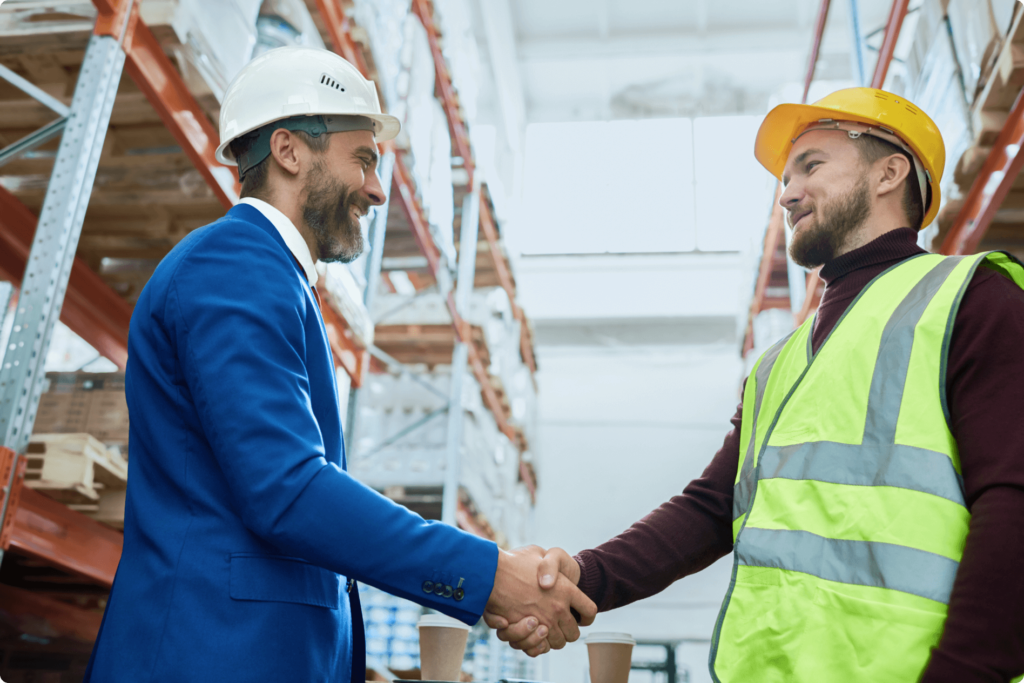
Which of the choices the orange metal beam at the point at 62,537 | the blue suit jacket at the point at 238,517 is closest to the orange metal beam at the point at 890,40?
the blue suit jacket at the point at 238,517

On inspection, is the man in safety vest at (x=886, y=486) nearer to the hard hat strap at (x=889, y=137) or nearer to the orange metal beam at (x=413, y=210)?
the hard hat strap at (x=889, y=137)

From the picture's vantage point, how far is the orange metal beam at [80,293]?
15.3 feet

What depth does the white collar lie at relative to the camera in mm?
2018

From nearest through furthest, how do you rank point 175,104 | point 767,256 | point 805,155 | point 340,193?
point 340,193 < point 805,155 < point 175,104 < point 767,256

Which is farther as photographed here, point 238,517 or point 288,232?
point 288,232

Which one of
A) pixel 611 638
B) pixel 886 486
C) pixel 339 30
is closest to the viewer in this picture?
pixel 886 486

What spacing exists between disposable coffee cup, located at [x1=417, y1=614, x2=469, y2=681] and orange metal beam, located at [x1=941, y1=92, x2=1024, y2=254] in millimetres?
3251

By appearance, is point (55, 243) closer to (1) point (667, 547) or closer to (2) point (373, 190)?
(2) point (373, 190)

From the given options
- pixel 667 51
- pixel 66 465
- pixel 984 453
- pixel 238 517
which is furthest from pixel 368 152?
pixel 667 51

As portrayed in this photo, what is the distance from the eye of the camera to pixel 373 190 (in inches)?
94.2

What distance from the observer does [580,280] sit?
15.6m

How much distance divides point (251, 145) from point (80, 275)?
3559mm

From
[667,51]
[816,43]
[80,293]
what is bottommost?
[80,293]

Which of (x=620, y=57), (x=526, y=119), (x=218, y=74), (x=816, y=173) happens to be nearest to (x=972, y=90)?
(x=816, y=173)
